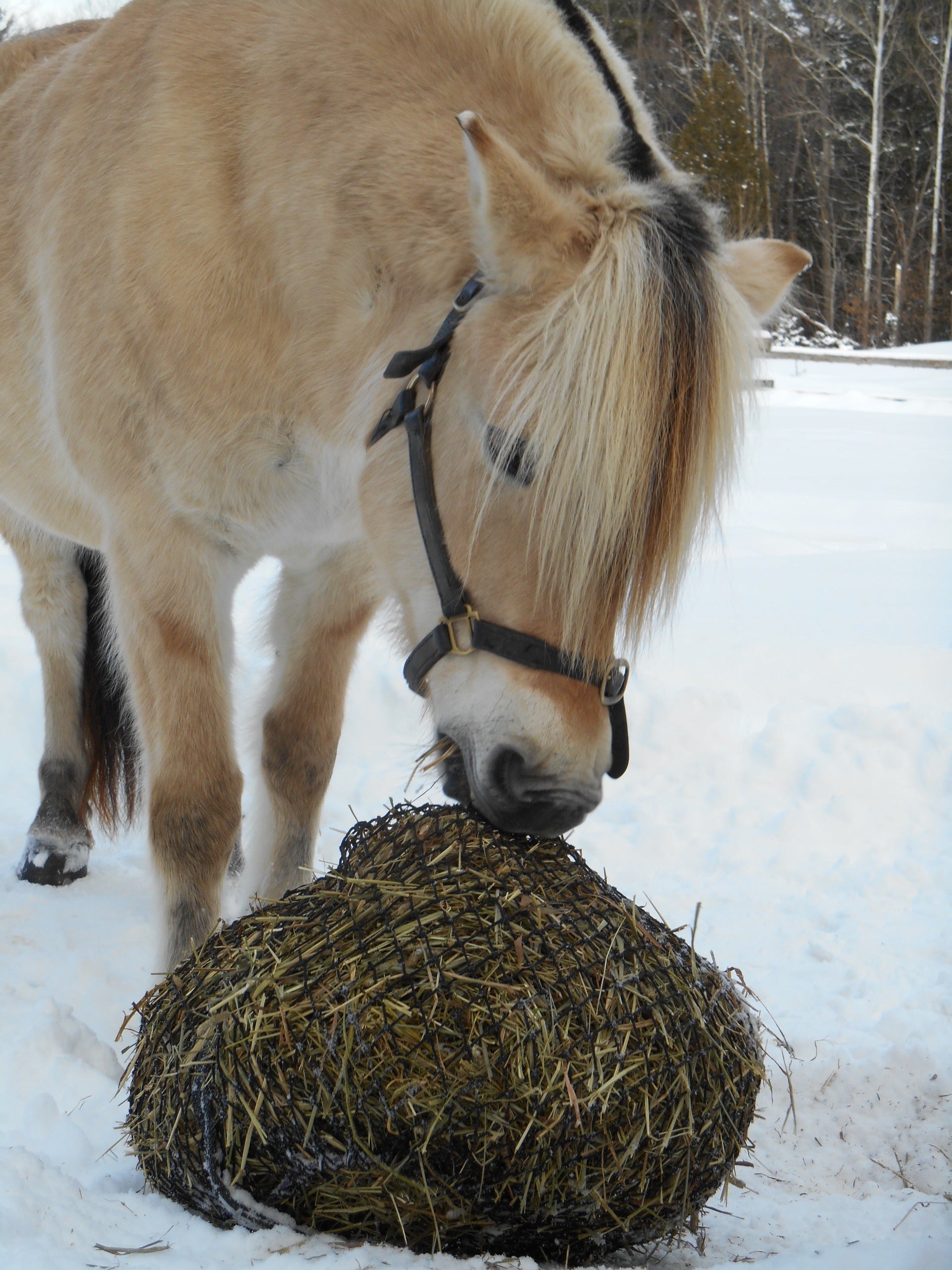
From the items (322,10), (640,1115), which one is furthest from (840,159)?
(640,1115)

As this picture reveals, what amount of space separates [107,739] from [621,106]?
2650mm

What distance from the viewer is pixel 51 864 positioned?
3570 millimetres

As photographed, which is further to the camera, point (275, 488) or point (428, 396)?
point (275, 488)

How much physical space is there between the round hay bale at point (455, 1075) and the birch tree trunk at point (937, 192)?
61.2 feet

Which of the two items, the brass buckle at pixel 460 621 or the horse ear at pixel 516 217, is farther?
the brass buckle at pixel 460 621

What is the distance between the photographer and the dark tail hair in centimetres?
373

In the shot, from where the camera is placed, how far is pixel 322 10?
2.44 m

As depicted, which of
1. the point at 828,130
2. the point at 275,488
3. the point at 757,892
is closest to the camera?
the point at 275,488

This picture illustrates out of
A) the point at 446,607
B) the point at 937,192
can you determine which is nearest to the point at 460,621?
the point at 446,607

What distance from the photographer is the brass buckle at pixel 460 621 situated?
1880mm

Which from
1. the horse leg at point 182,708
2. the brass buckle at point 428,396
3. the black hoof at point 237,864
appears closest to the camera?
the brass buckle at point 428,396

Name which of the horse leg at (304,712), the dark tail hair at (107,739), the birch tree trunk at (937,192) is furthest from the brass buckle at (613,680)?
the birch tree trunk at (937,192)

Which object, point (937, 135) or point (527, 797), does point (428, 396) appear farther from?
point (937, 135)

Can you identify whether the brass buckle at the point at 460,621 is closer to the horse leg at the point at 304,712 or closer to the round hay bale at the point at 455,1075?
the round hay bale at the point at 455,1075
